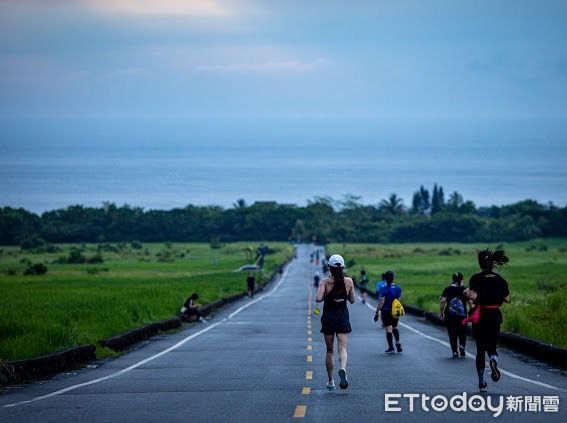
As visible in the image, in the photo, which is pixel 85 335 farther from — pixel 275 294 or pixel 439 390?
pixel 275 294

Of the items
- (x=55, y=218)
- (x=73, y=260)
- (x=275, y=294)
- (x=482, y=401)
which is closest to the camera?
(x=482, y=401)

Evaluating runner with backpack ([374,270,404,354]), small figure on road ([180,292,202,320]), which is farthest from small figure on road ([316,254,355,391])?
small figure on road ([180,292,202,320])

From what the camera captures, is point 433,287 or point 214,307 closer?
point 214,307

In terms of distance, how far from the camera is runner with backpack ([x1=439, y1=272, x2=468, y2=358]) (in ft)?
78.7

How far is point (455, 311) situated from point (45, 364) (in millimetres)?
8775

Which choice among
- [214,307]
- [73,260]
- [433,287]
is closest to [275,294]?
[433,287]

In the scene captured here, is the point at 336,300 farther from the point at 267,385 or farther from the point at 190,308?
the point at 190,308

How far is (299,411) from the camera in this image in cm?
1432

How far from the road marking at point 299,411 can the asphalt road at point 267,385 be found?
0.04ft

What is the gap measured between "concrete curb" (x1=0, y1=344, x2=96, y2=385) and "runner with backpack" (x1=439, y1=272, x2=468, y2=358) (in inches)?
293

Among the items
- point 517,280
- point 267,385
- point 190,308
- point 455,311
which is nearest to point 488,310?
point 267,385

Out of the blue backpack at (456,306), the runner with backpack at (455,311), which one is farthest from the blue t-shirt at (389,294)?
the blue backpack at (456,306)

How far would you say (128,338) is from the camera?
28.4 meters

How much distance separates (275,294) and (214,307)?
846 inches
